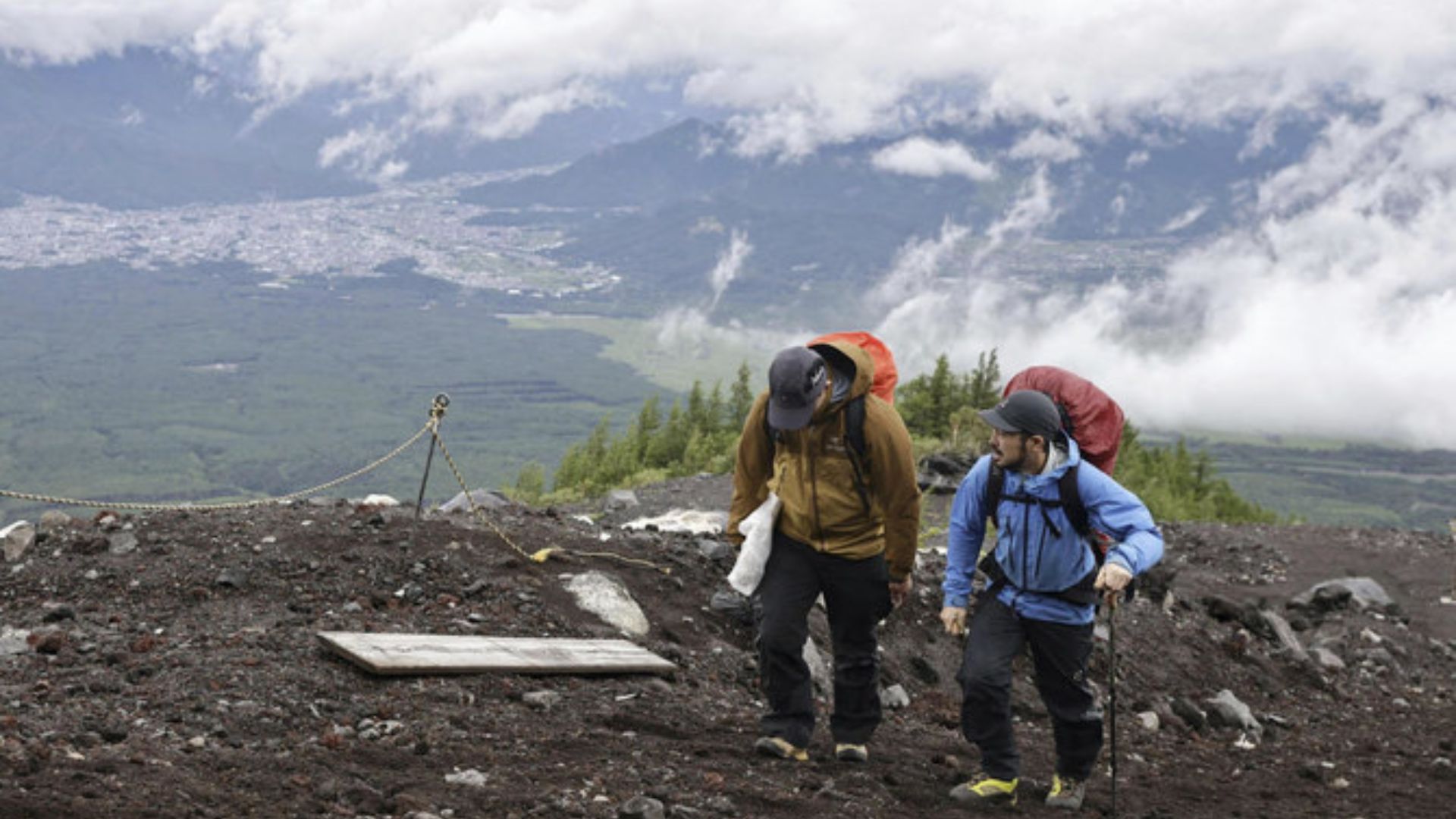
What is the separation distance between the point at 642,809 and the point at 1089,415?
132 inches

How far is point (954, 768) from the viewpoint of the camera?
335 inches

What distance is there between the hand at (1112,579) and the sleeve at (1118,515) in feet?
0.41

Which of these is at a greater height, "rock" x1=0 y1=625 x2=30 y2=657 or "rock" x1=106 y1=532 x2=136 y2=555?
"rock" x1=106 y1=532 x2=136 y2=555

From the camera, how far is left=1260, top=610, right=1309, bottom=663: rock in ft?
50.5

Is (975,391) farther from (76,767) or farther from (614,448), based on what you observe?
(76,767)

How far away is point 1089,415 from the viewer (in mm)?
7645

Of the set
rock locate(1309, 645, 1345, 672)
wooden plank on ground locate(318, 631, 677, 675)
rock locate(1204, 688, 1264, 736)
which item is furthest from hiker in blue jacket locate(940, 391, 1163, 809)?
rock locate(1309, 645, 1345, 672)

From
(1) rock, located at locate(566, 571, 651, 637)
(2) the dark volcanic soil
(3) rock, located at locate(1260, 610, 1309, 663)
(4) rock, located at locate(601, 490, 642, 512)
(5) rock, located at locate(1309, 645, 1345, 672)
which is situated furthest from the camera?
(4) rock, located at locate(601, 490, 642, 512)

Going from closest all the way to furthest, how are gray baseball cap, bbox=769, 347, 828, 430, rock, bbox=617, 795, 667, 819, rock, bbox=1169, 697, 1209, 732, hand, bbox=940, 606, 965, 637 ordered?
rock, bbox=617, 795, 667, 819
gray baseball cap, bbox=769, 347, 828, 430
hand, bbox=940, 606, 965, 637
rock, bbox=1169, 697, 1209, 732

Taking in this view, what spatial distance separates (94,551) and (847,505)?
7198mm

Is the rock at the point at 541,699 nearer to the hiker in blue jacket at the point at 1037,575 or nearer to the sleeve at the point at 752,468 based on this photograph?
the sleeve at the point at 752,468

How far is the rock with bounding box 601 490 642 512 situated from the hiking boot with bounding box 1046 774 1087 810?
59.9 feet

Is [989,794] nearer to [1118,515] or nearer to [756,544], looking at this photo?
[1118,515]

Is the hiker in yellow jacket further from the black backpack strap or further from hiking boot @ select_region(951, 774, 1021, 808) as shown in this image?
hiking boot @ select_region(951, 774, 1021, 808)
